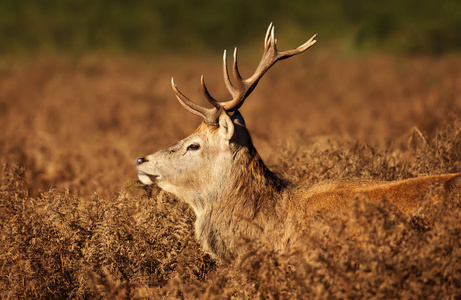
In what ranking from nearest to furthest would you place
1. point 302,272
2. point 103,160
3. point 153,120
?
1. point 302,272
2. point 103,160
3. point 153,120

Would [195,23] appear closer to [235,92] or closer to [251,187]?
[235,92]

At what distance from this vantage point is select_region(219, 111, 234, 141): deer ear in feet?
16.7

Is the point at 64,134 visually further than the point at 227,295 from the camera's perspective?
Yes

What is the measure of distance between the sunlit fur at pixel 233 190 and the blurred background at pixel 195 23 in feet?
85.3

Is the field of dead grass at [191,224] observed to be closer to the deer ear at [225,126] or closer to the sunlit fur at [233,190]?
the sunlit fur at [233,190]

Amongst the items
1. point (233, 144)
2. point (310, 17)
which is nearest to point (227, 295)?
point (233, 144)

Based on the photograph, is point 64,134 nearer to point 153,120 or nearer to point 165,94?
point 153,120

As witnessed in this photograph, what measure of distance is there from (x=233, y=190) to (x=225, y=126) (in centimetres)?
61

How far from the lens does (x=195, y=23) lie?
2013 inches

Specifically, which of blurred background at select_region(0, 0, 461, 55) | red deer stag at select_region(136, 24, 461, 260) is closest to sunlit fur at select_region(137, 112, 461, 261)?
red deer stag at select_region(136, 24, 461, 260)

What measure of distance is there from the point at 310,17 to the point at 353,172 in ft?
137

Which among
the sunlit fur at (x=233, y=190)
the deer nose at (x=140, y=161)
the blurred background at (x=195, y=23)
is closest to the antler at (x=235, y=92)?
the sunlit fur at (x=233, y=190)

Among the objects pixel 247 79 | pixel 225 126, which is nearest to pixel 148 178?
pixel 225 126

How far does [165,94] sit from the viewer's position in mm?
19359
